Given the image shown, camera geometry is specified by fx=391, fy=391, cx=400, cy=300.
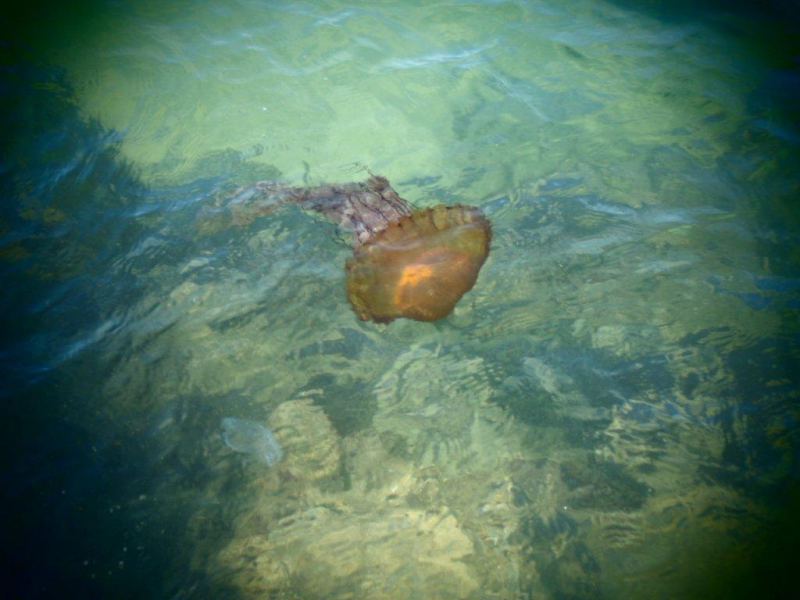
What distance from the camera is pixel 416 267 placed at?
3605mm

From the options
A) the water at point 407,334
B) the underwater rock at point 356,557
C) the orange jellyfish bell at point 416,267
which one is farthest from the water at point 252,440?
the orange jellyfish bell at point 416,267

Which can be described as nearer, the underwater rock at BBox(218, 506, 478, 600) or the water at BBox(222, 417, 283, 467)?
the underwater rock at BBox(218, 506, 478, 600)

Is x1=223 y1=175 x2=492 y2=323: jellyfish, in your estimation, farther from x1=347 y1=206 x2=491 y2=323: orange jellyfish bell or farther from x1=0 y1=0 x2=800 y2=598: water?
x1=0 y1=0 x2=800 y2=598: water

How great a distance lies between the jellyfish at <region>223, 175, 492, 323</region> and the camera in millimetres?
3594

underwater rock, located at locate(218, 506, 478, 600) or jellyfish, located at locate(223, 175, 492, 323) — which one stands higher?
jellyfish, located at locate(223, 175, 492, 323)

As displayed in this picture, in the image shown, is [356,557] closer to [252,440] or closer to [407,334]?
[252,440]

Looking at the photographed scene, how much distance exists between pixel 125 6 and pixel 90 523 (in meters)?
7.96

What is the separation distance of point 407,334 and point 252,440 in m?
1.57

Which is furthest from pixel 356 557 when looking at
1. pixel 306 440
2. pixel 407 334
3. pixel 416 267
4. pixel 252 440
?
pixel 416 267

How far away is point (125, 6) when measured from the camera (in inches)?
260

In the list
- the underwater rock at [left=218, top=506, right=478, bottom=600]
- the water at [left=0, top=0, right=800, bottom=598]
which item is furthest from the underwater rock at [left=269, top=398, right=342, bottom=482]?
the underwater rock at [left=218, top=506, right=478, bottom=600]

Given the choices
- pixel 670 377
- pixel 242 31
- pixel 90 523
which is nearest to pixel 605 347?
pixel 670 377

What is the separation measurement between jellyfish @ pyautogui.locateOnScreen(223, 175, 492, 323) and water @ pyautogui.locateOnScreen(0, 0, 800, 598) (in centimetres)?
19

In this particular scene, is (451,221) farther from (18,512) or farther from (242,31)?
(242,31)
